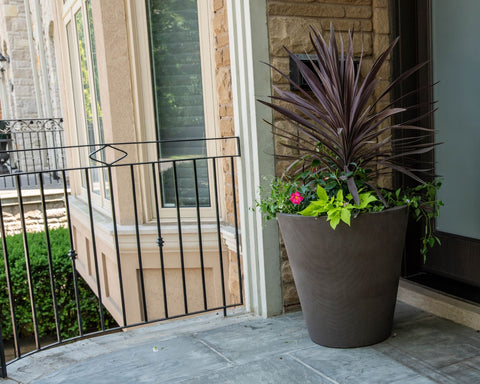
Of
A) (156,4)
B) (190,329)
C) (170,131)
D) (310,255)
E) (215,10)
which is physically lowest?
(190,329)

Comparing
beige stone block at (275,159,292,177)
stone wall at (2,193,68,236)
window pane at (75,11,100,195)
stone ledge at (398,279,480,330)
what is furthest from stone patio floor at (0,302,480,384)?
stone wall at (2,193,68,236)

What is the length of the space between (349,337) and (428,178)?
102cm

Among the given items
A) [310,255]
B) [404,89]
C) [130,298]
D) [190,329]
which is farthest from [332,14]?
[130,298]

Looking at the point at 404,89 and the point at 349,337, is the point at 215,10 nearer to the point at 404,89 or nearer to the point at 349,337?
the point at 404,89

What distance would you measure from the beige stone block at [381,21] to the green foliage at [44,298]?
438cm

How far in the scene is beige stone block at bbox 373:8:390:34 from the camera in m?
2.76

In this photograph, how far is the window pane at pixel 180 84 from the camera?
4.04 meters

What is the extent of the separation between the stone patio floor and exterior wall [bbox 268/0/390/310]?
0.45 metres

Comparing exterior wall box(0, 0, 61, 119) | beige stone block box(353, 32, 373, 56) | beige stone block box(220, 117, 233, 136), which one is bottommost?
beige stone block box(220, 117, 233, 136)

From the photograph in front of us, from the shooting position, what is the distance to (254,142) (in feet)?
8.49

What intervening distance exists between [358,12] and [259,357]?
1.79 metres

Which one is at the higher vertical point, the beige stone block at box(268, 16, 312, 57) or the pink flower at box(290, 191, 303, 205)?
the beige stone block at box(268, 16, 312, 57)

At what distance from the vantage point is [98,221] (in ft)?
15.8

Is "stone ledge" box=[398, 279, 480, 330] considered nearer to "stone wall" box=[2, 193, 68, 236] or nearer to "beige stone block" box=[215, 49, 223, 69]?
"beige stone block" box=[215, 49, 223, 69]
